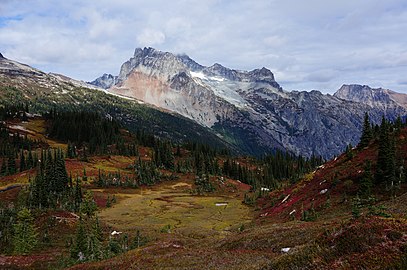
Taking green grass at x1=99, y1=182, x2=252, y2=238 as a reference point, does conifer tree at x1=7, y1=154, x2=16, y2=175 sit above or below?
above

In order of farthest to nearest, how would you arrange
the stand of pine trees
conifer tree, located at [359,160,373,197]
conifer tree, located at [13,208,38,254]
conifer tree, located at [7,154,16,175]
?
conifer tree, located at [7,154,16,175]
the stand of pine trees
conifer tree, located at [359,160,373,197]
conifer tree, located at [13,208,38,254]

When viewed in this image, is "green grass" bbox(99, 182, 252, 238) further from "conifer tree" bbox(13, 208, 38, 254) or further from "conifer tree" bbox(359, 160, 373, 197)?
"conifer tree" bbox(359, 160, 373, 197)

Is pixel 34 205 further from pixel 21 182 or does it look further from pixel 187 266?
pixel 187 266

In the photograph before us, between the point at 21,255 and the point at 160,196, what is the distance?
7014 centimetres

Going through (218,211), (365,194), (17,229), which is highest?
(365,194)

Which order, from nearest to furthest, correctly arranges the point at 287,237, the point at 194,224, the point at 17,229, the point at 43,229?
the point at 287,237, the point at 17,229, the point at 43,229, the point at 194,224

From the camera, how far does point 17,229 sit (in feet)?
180

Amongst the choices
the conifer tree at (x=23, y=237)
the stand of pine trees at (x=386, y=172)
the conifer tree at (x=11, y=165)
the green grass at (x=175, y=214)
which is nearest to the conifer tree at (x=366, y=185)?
the stand of pine trees at (x=386, y=172)

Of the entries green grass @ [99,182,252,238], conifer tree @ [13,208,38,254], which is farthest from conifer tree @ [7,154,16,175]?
conifer tree @ [13,208,38,254]

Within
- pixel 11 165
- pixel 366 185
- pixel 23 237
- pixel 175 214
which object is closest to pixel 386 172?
pixel 366 185

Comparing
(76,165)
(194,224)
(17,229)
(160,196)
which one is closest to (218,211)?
(194,224)

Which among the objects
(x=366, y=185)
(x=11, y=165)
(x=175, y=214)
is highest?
(x=11, y=165)

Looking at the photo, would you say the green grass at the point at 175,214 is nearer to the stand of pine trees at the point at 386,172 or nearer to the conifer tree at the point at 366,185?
the conifer tree at the point at 366,185

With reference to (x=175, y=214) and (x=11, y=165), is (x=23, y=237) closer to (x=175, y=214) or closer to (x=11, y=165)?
(x=175, y=214)
